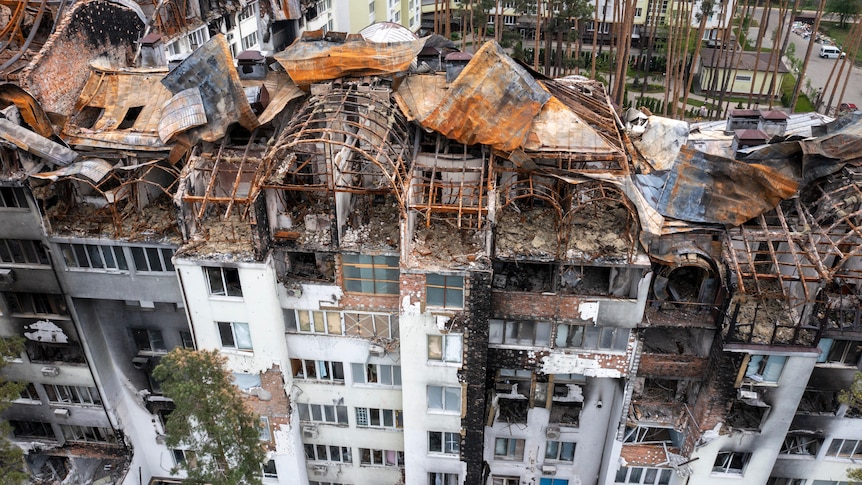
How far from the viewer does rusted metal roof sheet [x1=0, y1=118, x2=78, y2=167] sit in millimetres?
20311

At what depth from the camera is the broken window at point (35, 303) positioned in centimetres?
2408

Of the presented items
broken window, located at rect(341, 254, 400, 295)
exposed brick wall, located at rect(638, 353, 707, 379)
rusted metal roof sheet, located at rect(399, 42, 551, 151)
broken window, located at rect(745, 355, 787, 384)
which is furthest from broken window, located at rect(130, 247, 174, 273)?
broken window, located at rect(745, 355, 787, 384)

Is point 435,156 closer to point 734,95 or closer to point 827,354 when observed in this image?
point 827,354

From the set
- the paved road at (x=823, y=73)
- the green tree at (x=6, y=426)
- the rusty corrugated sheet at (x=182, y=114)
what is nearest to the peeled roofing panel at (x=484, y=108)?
the rusty corrugated sheet at (x=182, y=114)

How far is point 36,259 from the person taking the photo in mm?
23031

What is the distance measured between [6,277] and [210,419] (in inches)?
467

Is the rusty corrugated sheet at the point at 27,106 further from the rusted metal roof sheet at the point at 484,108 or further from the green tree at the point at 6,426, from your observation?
the rusted metal roof sheet at the point at 484,108

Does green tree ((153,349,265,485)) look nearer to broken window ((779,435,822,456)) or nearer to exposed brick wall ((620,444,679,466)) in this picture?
exposed brick wall ((620,444,679,466))

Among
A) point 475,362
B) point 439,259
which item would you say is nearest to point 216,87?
point 439,259

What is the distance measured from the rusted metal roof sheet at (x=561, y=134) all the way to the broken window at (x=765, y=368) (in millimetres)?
8520

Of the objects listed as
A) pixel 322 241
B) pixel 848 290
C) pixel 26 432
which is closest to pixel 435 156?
pixel 322 241

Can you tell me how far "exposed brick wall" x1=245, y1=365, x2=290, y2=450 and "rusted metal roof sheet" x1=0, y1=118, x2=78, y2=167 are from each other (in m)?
10.4

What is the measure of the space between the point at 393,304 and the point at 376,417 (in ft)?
19.2

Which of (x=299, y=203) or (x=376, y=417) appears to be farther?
(x=376, y=417)
